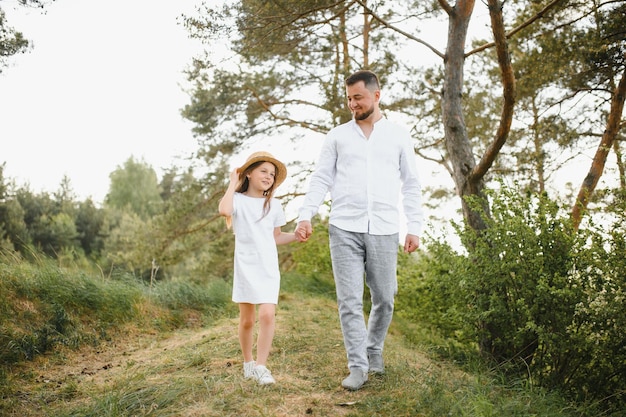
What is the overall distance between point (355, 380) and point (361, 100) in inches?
75.3

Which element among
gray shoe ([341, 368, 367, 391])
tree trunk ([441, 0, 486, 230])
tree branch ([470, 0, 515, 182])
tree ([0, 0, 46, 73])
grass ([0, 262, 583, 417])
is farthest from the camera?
tree trunk ([441, 0, 486, 230])

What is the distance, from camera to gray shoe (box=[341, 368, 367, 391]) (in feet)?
12.6

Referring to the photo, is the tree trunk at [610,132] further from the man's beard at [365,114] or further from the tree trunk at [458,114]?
the man's beard at [365,114]

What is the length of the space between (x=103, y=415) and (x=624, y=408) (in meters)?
3.81

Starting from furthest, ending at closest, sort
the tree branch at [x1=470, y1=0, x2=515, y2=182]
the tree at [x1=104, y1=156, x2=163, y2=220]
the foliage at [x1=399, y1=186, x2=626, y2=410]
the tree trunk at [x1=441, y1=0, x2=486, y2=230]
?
the tree at [x1=104, y1=156, x2=163, y2=220], the tree trunk at [x1=441, y1=0, x2=486, y2=230], the tree branch at [x1=470, y1=0, x2=515, y2=182], the foliage at [x1=399, y1=186, x2=626, y2=410]

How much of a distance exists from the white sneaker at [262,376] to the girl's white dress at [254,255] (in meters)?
0.48

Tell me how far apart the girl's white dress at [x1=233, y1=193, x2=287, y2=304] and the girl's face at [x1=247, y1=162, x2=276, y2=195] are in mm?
100

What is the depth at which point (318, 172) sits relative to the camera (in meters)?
4.12

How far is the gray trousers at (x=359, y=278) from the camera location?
389 cm

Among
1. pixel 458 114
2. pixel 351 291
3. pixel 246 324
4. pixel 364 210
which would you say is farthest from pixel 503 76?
pixel 246 324

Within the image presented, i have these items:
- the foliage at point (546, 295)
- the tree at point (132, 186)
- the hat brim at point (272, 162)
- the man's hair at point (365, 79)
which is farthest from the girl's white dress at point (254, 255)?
the tree at point (132, 186)

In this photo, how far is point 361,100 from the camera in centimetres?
405

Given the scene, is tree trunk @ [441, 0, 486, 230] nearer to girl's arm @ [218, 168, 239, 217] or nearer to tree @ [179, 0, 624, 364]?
tree @ [179, 0, 624, 364]

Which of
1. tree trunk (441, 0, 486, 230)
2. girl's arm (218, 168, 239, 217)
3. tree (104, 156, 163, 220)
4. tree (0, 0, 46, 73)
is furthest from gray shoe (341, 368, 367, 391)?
tree (104, 156, 163, 220)
